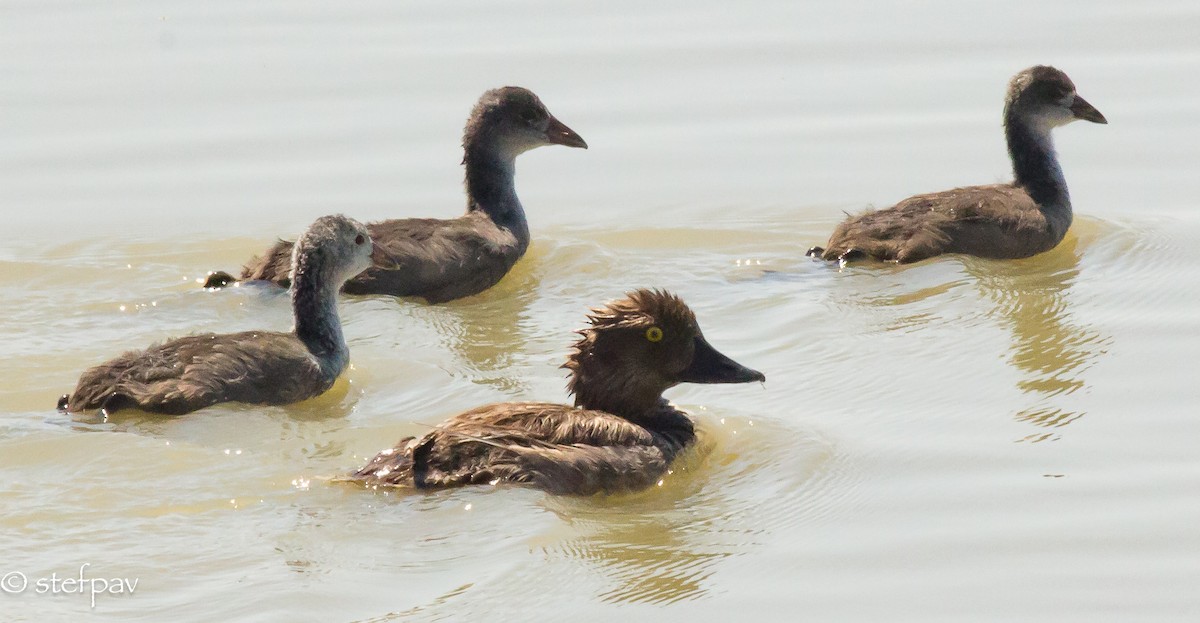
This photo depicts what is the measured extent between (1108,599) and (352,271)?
5757mm

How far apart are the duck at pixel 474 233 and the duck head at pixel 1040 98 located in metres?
3.28

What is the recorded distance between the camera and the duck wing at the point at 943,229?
13.0m

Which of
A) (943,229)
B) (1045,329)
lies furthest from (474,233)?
(1045,329)

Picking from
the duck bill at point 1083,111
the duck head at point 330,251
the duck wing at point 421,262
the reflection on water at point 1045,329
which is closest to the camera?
the reflection on water at point 1045,329

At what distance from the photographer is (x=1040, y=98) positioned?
46.4 feet

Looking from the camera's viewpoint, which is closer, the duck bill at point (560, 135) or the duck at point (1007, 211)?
the duck at point (1007, 211)

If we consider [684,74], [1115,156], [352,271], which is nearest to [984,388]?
[352,271]

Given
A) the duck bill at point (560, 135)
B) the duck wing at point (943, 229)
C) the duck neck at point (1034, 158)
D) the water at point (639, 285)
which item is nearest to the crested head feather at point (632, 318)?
the water at point (639, 285)

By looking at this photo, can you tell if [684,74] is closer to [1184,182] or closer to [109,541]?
[1184,182]

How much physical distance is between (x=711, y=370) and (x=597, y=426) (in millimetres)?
851

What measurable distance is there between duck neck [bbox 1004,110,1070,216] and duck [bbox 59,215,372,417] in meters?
5.20

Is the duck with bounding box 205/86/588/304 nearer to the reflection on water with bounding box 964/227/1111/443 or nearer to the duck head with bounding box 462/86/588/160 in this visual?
the duck head with bounding box 462/86/588/160

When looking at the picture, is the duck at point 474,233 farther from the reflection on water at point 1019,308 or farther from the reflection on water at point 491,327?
the reflection on water at point 1019,308

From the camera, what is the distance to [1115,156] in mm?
15648
